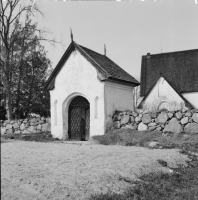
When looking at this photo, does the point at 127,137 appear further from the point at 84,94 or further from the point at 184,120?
the point at 84,94

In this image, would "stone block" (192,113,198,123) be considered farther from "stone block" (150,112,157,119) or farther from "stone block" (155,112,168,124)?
"stone block" (150,112,157,119)

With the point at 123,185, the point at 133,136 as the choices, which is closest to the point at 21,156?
the point at 123,185

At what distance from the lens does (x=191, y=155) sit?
29.2ft

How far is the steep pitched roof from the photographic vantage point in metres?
21.2

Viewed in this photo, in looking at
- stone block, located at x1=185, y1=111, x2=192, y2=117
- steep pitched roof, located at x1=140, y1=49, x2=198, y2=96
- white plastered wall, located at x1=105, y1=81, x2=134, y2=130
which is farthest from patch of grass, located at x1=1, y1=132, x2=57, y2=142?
steep pitched roof, located at x1=140, y1=49, x2=198, y2=96

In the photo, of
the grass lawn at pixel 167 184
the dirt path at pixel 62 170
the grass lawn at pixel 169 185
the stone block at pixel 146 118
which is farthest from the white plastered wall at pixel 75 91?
the dirt path at pixel 62 170

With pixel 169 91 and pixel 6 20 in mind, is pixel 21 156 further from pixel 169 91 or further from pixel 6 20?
pixel 169 91

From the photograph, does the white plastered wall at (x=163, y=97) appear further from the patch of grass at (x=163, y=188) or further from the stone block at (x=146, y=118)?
the patch of grass at (x=163, y=188)

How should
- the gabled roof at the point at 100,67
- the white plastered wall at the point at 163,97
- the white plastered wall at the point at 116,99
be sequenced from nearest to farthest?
the gabled roof at the point at 100,67, the white plastered wall at the point at 116,99, the white plastered wall at the point at 163,97

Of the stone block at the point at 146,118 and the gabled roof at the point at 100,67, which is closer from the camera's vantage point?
the stone block at the point at 146,118

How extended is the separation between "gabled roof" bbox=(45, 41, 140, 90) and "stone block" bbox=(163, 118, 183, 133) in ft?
9.79

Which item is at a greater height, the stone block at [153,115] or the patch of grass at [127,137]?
the stone block at [153,115]

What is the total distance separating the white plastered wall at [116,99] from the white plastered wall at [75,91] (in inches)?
11.5

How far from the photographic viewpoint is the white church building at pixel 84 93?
12.9m
